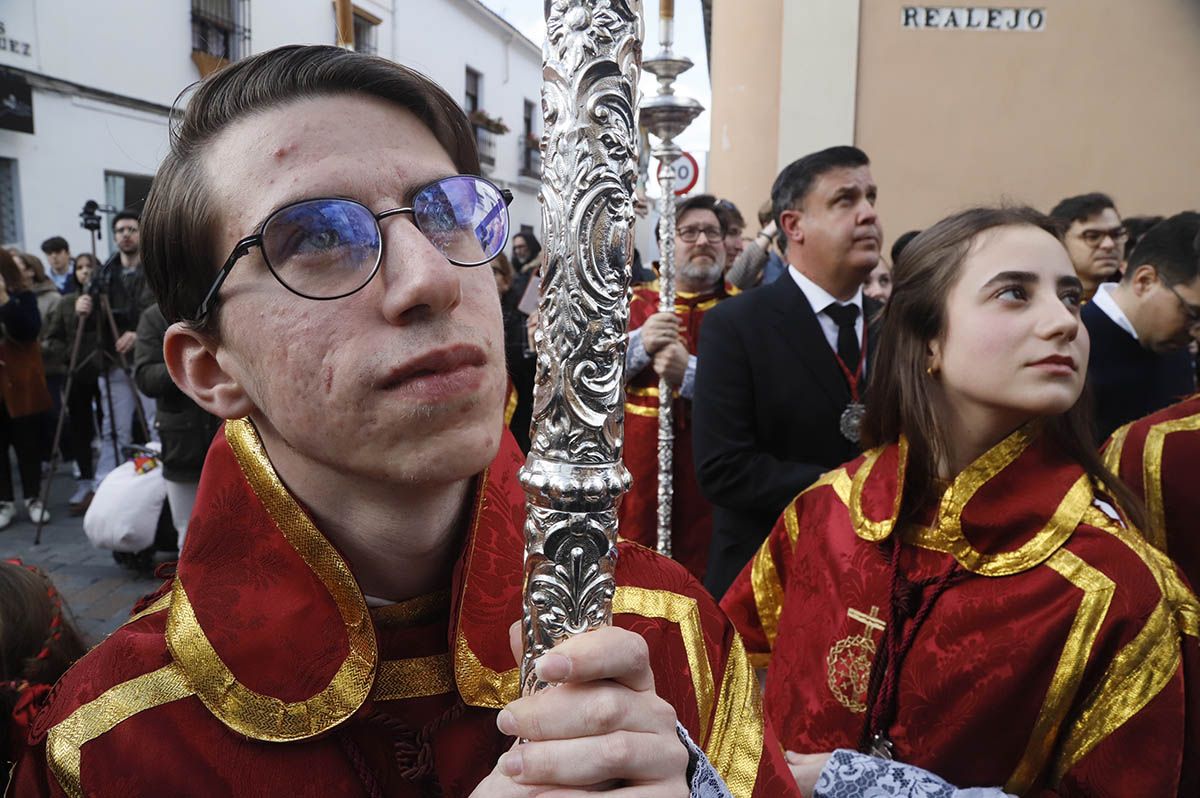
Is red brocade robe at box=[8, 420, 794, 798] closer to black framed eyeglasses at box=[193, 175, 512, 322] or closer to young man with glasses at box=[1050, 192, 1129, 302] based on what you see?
black framed eyeglasses at box=[193, 175, 512, 322]

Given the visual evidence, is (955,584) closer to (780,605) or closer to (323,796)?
(780,605)

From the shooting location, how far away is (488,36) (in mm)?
24578

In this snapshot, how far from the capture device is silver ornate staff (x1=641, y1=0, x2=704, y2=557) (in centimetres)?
305

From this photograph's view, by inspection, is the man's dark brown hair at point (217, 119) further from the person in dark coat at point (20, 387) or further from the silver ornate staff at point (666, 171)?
the person in dark coat at point (20, 387)

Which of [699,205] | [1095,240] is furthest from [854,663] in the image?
[699,205]

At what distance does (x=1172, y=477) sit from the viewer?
2.47 metres

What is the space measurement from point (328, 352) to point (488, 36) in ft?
84.0

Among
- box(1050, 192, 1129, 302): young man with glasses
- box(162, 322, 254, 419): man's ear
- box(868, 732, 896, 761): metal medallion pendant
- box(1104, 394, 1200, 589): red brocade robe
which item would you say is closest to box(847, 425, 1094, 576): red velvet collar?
box(868, 732, 896, 761): metal medallion pendant

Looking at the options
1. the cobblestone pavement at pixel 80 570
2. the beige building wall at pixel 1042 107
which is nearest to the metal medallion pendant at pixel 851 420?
the cobblestone pavement at pixel 80 570

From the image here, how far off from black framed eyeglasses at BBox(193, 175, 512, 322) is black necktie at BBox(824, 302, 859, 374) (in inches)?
86.5

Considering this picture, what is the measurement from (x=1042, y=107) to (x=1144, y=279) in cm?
517

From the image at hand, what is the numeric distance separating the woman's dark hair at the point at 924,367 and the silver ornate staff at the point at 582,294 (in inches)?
61.0

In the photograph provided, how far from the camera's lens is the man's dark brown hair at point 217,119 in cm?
119

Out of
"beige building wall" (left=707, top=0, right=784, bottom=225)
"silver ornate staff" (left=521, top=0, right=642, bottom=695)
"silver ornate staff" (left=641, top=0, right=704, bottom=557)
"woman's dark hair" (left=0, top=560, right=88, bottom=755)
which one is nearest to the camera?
"silver ornate staff" (left=521, top=0, right=642, bottom=695)
